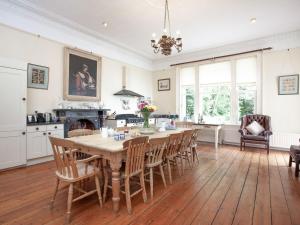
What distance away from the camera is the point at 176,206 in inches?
88.1

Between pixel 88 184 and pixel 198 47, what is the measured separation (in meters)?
5.68

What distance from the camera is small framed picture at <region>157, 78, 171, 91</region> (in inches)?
301

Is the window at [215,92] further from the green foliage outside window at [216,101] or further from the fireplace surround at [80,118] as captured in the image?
the fireplace surround at [80,118]

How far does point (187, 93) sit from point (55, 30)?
16.3 ft

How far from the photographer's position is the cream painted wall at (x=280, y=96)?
5141mm

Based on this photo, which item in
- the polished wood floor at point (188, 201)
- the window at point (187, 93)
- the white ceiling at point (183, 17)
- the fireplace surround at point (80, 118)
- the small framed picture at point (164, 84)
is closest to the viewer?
the polished wood floor at point (188, 201)

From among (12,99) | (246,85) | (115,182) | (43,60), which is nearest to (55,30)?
(43,60)

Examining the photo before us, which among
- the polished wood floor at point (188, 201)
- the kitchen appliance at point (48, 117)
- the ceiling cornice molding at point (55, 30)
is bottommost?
the polished wood floor at point (188, 201)

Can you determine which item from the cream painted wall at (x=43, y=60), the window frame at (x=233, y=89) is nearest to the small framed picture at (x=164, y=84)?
the window frame at (x=233, y=89)

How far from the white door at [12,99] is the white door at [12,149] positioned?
4.8 inches

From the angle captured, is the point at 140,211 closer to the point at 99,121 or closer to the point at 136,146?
the point at 136,146

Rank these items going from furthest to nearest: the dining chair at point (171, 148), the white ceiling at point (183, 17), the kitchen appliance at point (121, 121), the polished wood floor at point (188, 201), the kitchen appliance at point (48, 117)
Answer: the kitchen appliance at point (121, 121), the kitchen appliance at point (48, 117), the white ceiling at point (183, 17), the dining chair at point (171, 148), the polished wood floor at point (188, 201)

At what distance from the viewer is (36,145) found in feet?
12.7

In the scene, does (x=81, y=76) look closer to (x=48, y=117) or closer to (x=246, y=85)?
(x=48, y=117)
